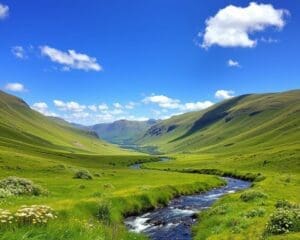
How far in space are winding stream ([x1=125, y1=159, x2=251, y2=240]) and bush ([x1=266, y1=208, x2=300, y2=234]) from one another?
39.0 feet

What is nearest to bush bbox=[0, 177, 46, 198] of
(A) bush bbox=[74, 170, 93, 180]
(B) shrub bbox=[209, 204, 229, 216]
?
(B) shrub bbox=[209, 204, 229, 216]

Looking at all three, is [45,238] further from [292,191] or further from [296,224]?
[292,191]

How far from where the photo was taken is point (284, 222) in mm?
28250

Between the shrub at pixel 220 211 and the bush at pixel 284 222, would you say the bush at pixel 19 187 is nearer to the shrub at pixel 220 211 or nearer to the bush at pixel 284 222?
the shrub at pixel 220 211

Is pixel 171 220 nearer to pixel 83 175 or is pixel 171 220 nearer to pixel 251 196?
pixel 251 196

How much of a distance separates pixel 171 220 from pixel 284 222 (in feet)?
67.8

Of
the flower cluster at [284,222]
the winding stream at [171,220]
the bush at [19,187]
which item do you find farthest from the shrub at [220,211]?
the bush at [19,187]

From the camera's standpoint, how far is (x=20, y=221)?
50.6 feet

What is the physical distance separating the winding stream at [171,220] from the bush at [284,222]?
39.0ft

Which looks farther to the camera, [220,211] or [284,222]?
[220,211]

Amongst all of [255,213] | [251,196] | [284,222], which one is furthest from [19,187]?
[284,222]

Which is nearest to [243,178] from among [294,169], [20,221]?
[294,169]

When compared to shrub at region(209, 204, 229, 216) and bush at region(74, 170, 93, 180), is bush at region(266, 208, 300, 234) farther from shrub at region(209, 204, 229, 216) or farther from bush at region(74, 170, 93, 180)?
bush at region(74, 170, 93, 180)

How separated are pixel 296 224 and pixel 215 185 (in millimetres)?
60006
